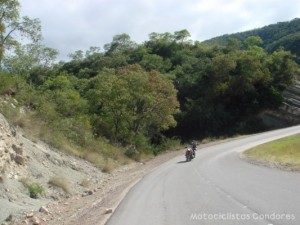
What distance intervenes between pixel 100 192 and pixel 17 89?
11800mm

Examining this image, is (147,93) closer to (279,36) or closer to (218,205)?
(218,205)

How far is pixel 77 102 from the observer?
165ft

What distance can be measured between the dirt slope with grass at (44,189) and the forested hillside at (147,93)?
332cm

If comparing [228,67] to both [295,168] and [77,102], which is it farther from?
[295,168]

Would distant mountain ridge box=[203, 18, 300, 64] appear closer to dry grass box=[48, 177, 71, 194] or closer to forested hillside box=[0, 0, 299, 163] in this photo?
forested hillside box=[0, 0, 299, 163]

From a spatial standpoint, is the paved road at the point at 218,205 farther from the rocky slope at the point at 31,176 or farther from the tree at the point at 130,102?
the tree at the point at 130,102

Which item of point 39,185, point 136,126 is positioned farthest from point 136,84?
point 39,185

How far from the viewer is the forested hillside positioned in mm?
31150

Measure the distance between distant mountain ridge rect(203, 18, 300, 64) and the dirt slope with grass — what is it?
97400mm

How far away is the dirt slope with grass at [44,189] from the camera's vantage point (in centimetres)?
1386

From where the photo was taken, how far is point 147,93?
4997 centimetres

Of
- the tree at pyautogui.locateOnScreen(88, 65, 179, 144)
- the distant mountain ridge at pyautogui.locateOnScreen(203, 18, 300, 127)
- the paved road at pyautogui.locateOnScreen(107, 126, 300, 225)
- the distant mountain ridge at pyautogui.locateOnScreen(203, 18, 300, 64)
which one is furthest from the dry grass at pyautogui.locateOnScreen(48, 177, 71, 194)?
the distant mountain ridge at pyautogui.locateOnScreen(203, 18, 300, 64)

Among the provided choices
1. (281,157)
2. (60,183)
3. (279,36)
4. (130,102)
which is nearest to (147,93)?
(130,102)

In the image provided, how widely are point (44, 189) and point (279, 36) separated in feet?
466
